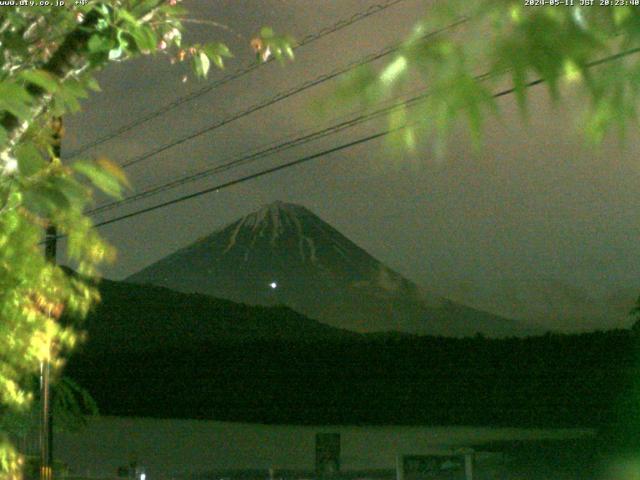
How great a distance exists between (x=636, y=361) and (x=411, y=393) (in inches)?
663

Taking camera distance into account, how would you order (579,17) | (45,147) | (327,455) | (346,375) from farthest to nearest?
(346,375), (327,455), (45,147), (579,17)

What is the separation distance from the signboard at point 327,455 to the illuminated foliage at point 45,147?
10.8 metres

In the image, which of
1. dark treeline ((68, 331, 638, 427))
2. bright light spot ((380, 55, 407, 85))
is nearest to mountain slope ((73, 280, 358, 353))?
dark treeline ((68, 331, 638, 427))

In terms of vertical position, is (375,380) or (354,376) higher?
(354,376)

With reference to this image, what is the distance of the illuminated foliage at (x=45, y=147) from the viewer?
2.98m

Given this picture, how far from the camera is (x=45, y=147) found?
16.5ft

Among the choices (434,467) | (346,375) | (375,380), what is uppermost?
(346,375)

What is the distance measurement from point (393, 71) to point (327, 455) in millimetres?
16228

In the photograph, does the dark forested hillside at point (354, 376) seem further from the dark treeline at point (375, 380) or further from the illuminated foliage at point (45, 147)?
the illuminated foliage at point (45, 147)

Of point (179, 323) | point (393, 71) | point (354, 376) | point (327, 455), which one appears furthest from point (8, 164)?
point (179, 323)

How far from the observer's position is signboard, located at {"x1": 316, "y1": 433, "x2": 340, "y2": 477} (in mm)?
17734

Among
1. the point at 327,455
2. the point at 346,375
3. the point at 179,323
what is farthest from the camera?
the point at 179,323

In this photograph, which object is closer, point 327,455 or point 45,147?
point 45,147

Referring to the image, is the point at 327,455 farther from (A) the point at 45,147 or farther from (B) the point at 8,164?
(B) the point at 8,164
